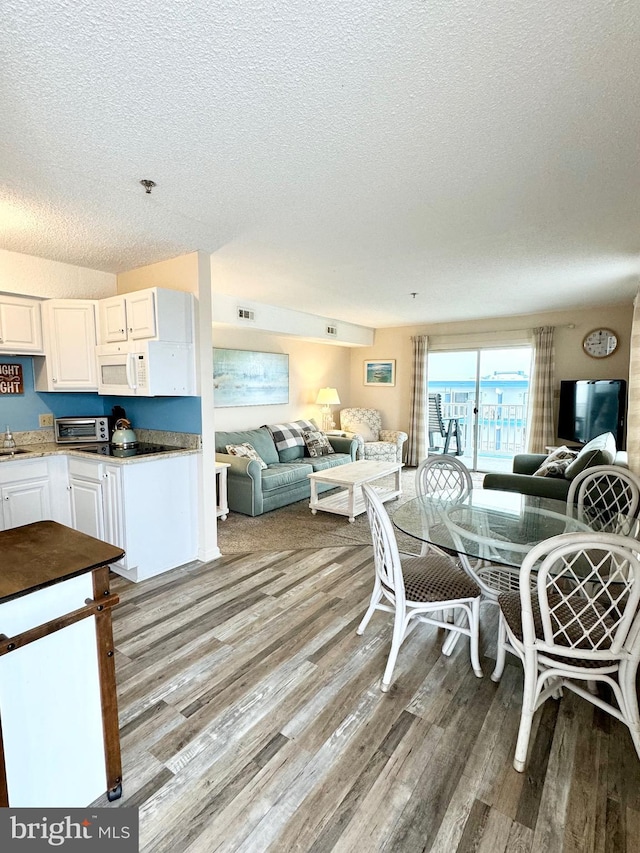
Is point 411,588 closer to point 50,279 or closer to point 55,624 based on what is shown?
point 55,624

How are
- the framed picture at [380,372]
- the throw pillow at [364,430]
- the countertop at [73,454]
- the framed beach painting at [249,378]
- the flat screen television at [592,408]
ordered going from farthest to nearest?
1. the framed picture at [380,372]
2. the throw pillow at [364,430]
3. the framed beach painting at [249,378]
4. the flat screen television at [592,408]
5. the countertop at [73,454]

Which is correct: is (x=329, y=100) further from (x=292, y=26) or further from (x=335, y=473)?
(x=335, y=473)

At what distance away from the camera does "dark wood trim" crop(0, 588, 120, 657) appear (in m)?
1.18

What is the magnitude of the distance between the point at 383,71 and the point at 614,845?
2588mm

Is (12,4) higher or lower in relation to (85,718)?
higher

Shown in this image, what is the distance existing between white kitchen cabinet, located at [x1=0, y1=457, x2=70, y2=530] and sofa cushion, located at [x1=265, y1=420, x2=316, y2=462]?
274 cm

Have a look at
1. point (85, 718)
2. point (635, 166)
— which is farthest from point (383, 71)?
point (85, 718)

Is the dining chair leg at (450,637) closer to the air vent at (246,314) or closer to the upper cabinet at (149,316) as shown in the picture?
the upper cabinet at (149,316)

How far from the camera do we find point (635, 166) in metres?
2.02

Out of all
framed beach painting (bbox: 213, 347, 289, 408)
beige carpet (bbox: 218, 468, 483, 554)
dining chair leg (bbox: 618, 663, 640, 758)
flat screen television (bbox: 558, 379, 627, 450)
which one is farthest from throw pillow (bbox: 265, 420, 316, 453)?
dining chair leg (bbox: 618, 663, 640, 758)

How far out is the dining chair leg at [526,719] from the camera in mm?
1561

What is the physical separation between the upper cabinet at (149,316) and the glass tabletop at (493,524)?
6.92 feet

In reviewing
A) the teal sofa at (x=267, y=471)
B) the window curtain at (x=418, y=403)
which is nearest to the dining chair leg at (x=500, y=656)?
the teal sofa at (x=267, y=471)

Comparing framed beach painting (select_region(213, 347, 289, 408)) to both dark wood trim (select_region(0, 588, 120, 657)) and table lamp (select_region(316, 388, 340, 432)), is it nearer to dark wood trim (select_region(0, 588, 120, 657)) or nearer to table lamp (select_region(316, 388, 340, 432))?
table lamp (select_region(316, 388, 340, 432))
